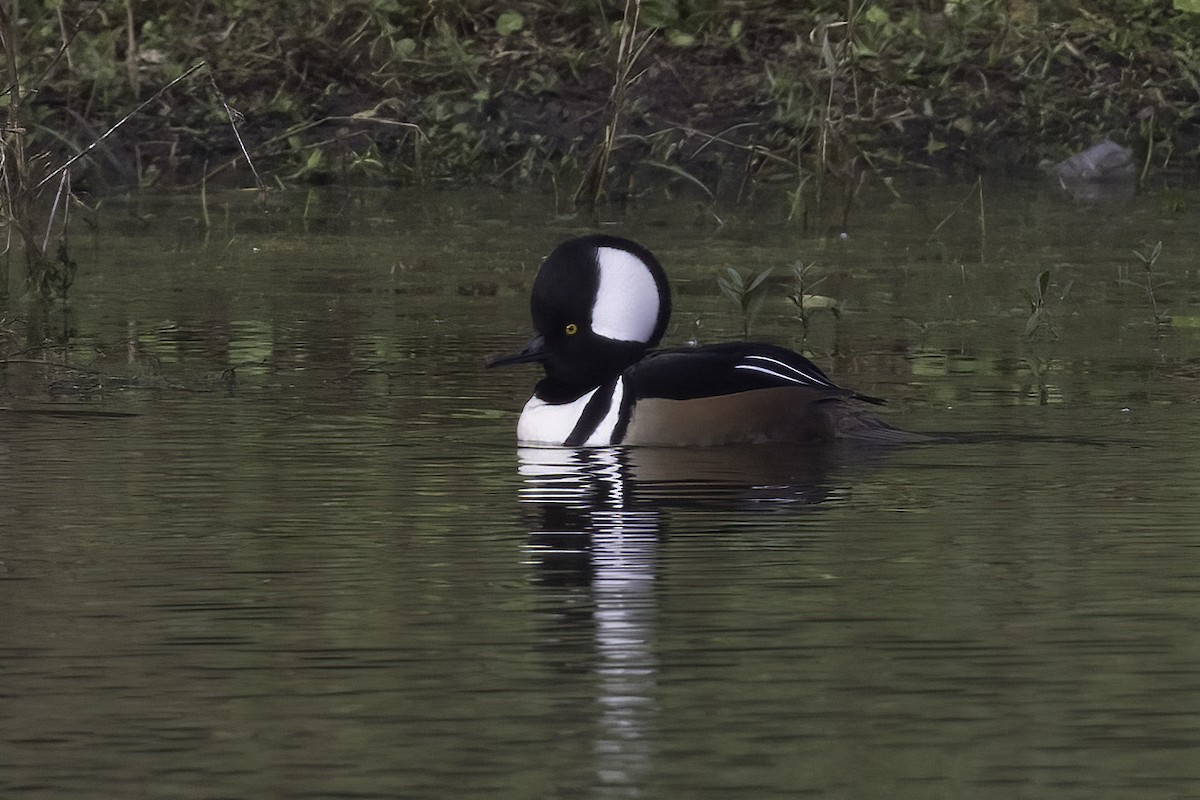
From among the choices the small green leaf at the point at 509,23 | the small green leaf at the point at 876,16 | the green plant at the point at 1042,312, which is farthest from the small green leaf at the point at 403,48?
the green plant at the point at 1042,312

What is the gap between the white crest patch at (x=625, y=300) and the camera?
675 cm

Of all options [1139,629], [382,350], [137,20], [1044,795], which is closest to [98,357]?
[382,350]

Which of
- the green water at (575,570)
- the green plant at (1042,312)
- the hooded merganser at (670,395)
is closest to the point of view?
the green water at (575,570)

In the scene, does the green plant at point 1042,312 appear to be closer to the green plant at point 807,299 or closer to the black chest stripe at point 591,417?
the green plant at point 807,299

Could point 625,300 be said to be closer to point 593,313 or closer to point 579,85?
point 593,313

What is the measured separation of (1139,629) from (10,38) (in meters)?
5.27

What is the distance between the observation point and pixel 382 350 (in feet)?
26.7

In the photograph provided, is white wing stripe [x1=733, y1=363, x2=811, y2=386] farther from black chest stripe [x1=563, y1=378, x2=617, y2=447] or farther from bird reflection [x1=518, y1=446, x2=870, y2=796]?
black chest stripe [x1=563, y1=378, x2=617, y2=447]

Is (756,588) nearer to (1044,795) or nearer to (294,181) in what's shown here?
(1044,795)

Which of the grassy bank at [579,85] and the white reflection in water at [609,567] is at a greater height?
the grassy bank at [579,85]

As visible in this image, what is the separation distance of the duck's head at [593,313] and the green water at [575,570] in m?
0.26

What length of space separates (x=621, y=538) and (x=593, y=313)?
175 cm

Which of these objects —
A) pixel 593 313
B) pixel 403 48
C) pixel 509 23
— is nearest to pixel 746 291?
pixel 593 313

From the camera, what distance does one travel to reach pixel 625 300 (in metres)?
6.79
